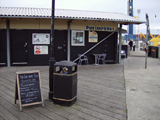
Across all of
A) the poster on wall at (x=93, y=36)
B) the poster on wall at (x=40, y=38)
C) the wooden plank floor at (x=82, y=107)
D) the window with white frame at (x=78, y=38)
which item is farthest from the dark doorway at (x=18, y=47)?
the wooden plank floor at (x=82, y=107)

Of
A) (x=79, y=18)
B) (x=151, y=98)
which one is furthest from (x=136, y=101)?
(x=79, y=18)

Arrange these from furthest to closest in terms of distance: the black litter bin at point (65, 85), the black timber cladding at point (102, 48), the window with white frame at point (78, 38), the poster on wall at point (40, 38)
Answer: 1. the black timber cladding at point (102, 48)
2. the window with white frame at point (78, 38)
3. the poster on wall at point (40, 38)
4. the black litter bin at point (65, 85)

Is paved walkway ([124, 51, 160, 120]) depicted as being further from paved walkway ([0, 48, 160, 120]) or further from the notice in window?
the notice in window

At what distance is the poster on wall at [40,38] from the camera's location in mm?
12483

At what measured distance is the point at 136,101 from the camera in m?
5.78

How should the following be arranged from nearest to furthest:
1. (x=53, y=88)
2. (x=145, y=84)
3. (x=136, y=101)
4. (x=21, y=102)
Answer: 1. (x=21, y=102)
2. (x=53, y=88)
3. (x=136, y=101)
4. (x=145, y=84)

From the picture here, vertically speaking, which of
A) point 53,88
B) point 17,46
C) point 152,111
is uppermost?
point 17,46

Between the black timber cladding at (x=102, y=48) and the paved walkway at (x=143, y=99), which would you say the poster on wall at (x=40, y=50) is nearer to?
the black timber cladding at (x=102, y=48)

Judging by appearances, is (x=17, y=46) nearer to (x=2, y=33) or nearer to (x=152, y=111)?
(x=2, y=33)

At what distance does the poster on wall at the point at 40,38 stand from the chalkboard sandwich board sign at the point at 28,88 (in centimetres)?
770

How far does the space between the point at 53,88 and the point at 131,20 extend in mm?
8876

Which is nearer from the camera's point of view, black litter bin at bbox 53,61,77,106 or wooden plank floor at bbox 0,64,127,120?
wooden plank floor at bbox 0,64,127,120

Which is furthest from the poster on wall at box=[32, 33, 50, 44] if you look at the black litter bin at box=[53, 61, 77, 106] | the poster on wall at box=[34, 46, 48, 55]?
the black litter bin at box=[53, 61, 77, 106]

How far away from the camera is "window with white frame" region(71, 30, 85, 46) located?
13.0 metres
